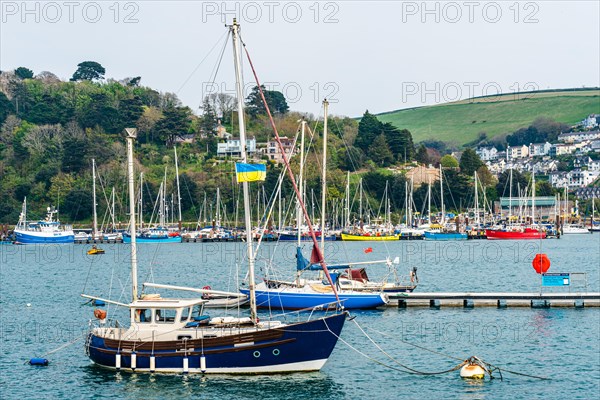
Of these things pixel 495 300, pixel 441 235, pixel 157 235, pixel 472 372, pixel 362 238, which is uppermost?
pixel 157 235

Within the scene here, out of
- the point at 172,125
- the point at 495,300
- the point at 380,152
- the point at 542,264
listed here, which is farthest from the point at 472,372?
the point at 380,152

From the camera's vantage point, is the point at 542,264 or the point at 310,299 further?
the point at 542,264

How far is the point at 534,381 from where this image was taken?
3728cm

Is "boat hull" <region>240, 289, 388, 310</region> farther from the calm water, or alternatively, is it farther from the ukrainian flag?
the ukrainian flag

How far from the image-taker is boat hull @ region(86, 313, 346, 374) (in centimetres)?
3609

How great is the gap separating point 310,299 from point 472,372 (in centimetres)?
1597

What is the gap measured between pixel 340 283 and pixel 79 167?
124m

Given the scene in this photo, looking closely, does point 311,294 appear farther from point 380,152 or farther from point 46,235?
point 380,152

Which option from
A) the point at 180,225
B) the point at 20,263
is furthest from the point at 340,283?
the point at 180,225

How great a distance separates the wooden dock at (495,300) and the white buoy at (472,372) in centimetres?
1781

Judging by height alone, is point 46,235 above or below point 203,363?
above

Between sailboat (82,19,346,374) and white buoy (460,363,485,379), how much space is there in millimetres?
5577

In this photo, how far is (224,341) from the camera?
3628 cm

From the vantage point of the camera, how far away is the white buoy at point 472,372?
3738 cm
